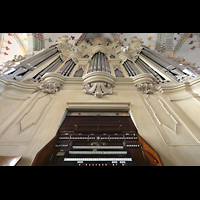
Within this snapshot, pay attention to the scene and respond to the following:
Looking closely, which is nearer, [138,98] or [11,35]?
[138,98]

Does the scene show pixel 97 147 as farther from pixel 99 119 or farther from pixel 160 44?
pixel 160 44

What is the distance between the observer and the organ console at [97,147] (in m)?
1.64

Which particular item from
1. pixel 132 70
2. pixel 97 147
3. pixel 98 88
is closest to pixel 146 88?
pixel 98 88

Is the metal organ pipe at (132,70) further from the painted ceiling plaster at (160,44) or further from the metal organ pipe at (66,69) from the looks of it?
the painted ceiling plaster at (160,44)

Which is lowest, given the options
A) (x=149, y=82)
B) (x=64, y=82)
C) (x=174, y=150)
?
(x=174, y=150)

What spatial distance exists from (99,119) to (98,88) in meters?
0.94

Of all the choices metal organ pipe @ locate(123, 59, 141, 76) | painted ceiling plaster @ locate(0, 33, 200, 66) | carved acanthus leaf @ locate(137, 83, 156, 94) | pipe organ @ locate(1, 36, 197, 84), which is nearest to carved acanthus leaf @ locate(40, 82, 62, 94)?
pipe organ @ locate(1, 36, 197, 84)

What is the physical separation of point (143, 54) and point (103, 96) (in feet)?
13.8

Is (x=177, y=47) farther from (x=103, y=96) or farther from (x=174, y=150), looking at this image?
(x=174, y=150)

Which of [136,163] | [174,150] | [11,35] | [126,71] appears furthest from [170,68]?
[11,35]

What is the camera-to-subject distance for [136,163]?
1.63 metres

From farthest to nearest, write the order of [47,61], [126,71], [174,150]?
[47,61] < [126,71] < [174,150]

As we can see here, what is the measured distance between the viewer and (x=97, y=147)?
72.2 inches

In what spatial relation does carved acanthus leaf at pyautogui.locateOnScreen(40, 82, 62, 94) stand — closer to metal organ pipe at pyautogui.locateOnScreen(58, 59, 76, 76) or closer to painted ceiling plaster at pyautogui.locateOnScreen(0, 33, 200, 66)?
metal organ pipe at pyautogui.locateOnScreen(58, 59, 76, 76)
